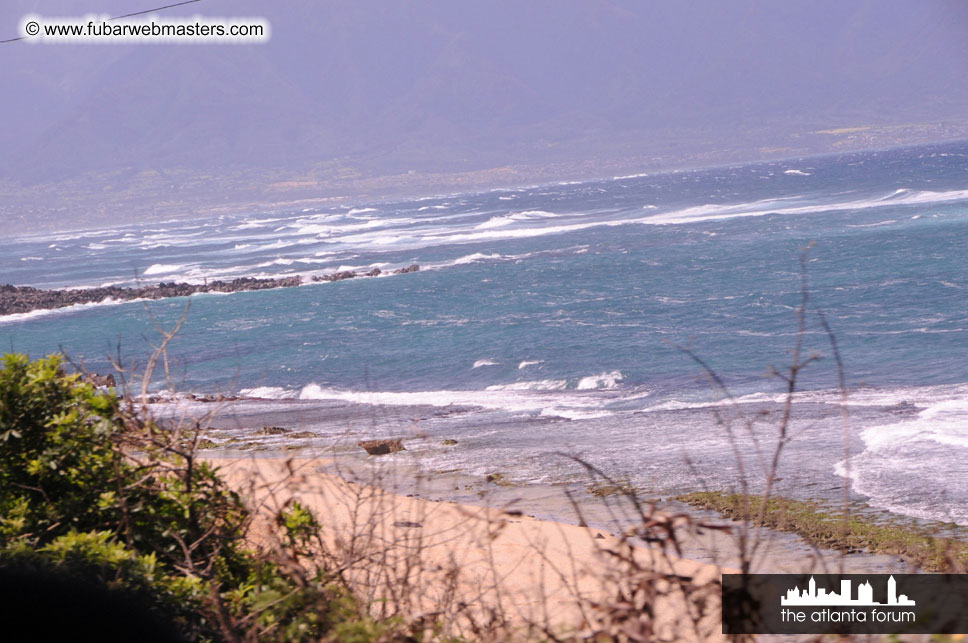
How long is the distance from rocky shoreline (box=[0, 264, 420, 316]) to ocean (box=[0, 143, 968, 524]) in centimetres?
132

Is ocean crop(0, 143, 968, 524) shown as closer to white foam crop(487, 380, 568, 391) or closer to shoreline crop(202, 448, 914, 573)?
white foam crop(487, 380, 568, 391)

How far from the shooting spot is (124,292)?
4322cm

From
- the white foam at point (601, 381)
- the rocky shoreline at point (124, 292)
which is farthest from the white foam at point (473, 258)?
the white foam at point (601, 381)

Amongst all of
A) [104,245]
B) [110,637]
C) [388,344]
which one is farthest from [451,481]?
[104,245]

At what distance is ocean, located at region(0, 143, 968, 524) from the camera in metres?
13.0

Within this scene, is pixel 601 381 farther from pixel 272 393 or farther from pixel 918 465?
pixel 918 465

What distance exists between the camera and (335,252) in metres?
59.3

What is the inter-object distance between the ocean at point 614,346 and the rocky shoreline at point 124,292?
1.32m

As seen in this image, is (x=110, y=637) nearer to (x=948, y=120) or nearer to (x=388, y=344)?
(x=388, y=344)

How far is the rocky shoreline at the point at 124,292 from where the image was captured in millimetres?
41062

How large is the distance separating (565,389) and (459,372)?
341 centimetres

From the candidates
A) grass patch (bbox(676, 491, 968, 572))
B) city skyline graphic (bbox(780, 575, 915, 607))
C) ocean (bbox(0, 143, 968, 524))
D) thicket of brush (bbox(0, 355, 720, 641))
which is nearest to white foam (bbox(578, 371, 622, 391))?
ocean (bbox(0, 143, 968, 524))

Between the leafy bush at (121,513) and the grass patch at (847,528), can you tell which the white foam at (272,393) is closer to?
the grass patch at (847,528)

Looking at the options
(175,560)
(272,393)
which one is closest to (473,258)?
(272,393)
